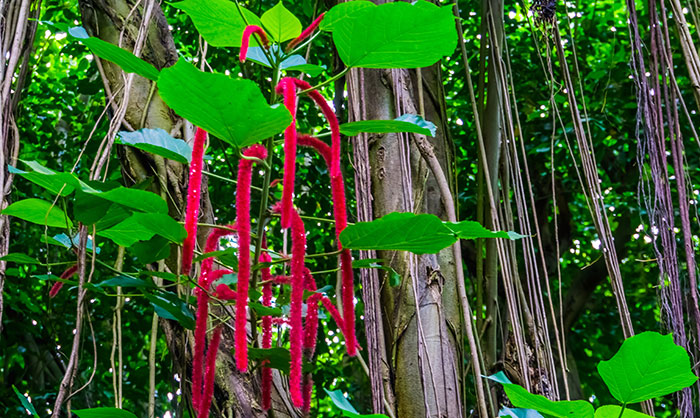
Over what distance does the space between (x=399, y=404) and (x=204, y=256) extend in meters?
0.58

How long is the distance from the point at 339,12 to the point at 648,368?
43 cm

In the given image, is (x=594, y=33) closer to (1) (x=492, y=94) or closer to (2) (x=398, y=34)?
(1) (x=492, y=94)

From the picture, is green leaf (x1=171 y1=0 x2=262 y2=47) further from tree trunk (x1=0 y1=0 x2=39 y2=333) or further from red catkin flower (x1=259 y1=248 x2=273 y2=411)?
tree trunk (x1=0 y1=0 x2=39 y2=333)

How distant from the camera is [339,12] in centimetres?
68

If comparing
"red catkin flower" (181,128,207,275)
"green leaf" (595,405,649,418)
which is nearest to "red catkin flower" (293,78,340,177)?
"red catkin flower" (181,128,207,275)

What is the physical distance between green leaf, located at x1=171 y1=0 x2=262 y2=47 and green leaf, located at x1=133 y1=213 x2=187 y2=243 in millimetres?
193

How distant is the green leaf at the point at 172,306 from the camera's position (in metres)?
0.74

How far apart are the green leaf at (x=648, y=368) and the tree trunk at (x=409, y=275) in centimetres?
52

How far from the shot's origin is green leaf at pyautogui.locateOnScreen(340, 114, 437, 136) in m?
0.68

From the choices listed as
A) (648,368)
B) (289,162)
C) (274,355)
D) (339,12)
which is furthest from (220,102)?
(648,368)

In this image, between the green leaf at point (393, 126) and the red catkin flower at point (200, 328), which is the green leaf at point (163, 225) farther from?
the green leaf at point (393, 126)

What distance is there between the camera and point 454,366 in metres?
1.16

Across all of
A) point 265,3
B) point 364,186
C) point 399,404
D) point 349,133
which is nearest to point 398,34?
point 349,133

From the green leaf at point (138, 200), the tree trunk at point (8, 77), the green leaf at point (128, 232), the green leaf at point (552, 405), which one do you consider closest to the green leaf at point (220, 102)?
the green leaf at point (138, 200)
